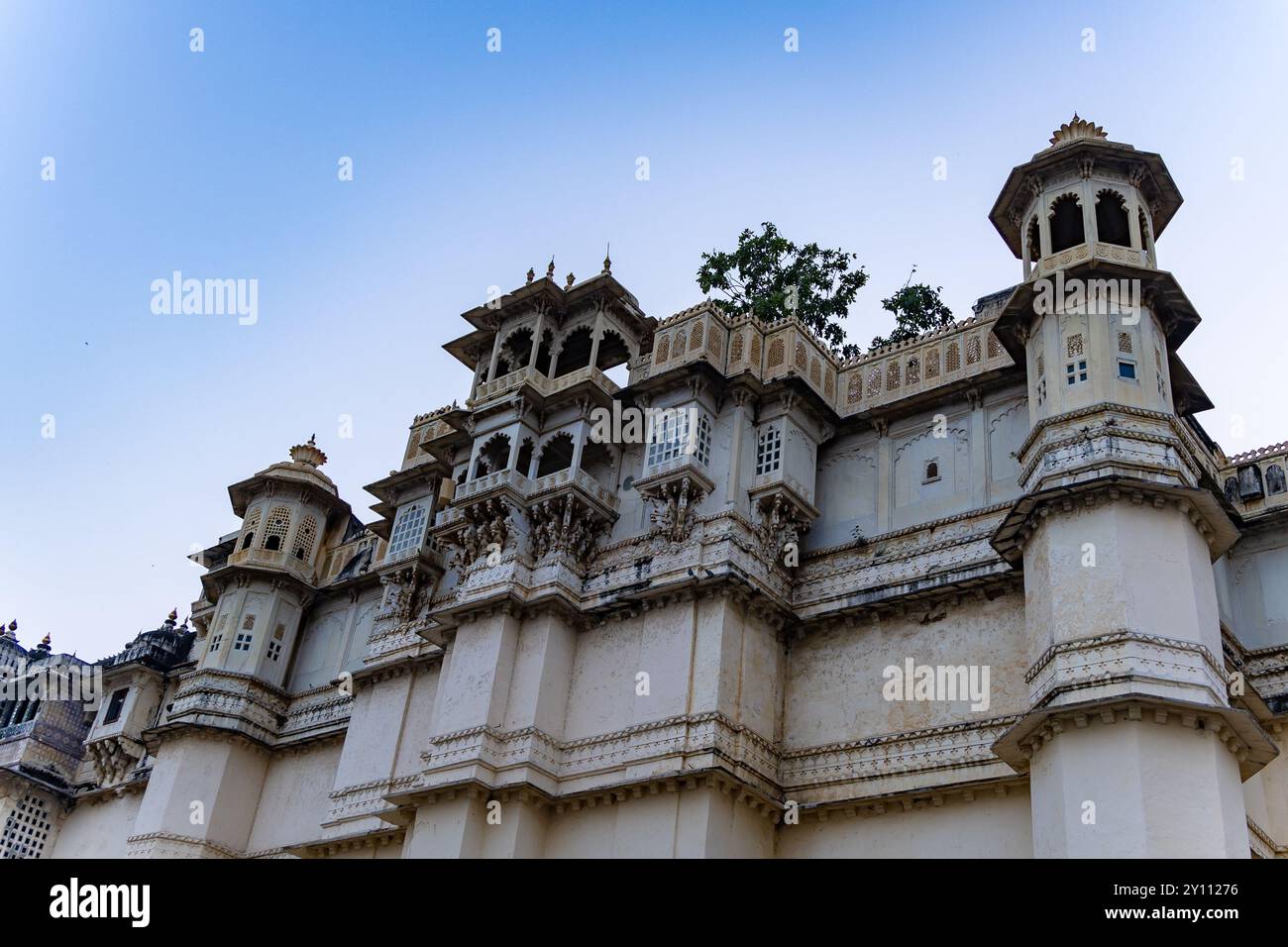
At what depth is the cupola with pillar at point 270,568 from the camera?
32.0 m

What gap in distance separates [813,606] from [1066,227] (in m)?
8.21

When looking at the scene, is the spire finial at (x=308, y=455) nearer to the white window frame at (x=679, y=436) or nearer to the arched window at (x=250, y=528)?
the arched window at (x=250, y=528)

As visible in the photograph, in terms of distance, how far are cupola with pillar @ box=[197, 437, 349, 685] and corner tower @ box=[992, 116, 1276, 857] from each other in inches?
727

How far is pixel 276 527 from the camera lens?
3362 cm

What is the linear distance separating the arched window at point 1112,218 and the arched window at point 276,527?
67.4 ft

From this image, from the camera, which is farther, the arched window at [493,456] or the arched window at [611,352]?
the arched window at [611,352]

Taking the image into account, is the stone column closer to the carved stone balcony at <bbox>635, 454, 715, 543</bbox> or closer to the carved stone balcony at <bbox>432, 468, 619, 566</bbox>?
the carved stone balcony at <bbox>635, 454, 715, 543</bbox>

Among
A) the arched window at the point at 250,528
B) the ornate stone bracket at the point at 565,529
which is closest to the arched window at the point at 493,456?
the ornate stone bracket at the point at 565,529

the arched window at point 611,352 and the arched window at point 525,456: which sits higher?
the arched window at point 611,352

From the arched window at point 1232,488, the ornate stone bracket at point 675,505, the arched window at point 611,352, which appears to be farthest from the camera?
the arched window at point 611,352

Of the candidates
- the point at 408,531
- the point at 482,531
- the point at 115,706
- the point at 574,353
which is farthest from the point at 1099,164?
the point at 115,706

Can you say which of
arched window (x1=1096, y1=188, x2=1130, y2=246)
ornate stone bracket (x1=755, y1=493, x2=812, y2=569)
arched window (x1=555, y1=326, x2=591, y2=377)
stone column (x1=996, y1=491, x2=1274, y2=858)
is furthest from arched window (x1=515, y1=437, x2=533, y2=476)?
arched window (x1=1096, y1=188, x2=1130, y2=246)

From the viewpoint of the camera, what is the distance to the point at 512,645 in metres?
24.5

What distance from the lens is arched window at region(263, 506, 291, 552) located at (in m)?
33.4
